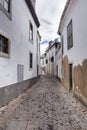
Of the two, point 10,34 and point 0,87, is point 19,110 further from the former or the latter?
point 10,34

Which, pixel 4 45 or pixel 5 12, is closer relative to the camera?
pixel 5 12

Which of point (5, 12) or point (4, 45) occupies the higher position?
point (5, 12)

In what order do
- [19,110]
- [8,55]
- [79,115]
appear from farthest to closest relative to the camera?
[8,55] → [19,110] → [79,115]

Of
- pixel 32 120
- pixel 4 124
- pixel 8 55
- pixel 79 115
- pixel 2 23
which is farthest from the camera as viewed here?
pixel 8 55

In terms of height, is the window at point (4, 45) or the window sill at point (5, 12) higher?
the window sill at point (5, 12)

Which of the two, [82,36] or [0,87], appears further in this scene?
[82,36]

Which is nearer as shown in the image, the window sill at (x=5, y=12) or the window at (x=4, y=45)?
the window sill at (x=5, y=12)

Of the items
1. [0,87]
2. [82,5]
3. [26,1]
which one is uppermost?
[26,1]

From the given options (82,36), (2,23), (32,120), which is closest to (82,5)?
(82,36)

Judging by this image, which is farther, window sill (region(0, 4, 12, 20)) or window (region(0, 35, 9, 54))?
window (region(0, 35, 9, 54))

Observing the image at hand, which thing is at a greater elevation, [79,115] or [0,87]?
[0,87]

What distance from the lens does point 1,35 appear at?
24.8 feet

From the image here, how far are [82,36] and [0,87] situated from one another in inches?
148

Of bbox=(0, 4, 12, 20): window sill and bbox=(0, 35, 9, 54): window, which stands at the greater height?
bbox=(0, 4, 12, 20): window sill
